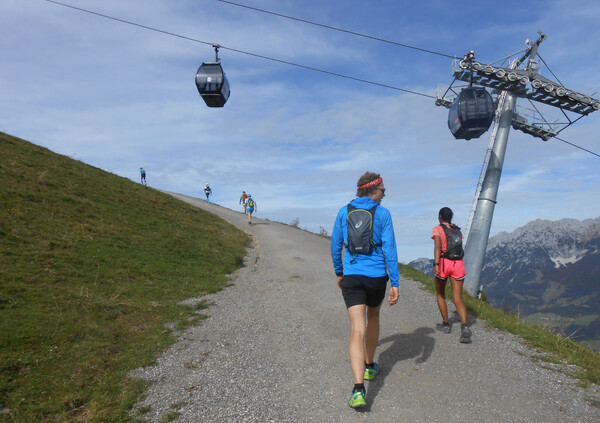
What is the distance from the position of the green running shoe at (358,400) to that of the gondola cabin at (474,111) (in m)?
13.1

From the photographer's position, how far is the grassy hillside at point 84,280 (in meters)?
5.15

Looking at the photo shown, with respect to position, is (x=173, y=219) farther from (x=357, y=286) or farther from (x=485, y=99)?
(x=357, y=286)

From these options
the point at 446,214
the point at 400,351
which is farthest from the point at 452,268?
the point at 400,351

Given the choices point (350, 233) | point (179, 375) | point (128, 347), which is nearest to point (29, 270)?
point (128, 347)

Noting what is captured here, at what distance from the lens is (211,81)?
12336 millimetres

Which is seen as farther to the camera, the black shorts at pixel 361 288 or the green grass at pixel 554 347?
A: the green grass at pixel 554 347

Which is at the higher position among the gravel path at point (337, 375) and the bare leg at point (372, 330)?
the bare leg at point (372, 330)

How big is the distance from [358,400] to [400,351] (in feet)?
7.53

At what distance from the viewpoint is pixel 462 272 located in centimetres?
691

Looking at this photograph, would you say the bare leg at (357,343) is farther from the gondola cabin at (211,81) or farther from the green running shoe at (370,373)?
the gondola cabin at (211,81)

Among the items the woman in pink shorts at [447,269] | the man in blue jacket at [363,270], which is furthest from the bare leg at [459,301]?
the man in blue jacket at [363,270]

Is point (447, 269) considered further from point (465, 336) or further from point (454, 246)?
point (465, 336)

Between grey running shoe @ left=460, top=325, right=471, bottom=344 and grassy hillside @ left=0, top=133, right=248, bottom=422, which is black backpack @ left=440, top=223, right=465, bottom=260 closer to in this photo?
grey running shoe @ left=460, top=325, right=471, bottom=344

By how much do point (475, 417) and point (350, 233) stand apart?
253 centimetres
